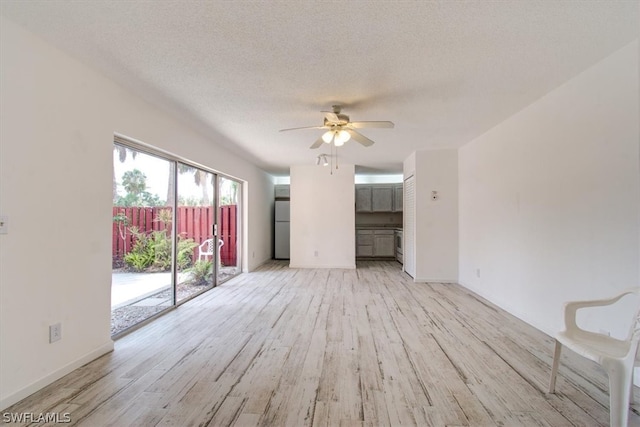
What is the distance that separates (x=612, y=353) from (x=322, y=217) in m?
5.28

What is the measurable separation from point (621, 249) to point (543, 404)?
4.12 ft

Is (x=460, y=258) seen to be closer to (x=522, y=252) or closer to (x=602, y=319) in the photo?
(x=522, y=252)

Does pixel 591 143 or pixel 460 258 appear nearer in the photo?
pixel 591 143

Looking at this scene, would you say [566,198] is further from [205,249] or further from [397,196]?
[397,196]

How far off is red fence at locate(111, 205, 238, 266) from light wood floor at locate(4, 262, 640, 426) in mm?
962

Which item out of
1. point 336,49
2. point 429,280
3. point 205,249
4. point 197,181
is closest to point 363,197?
point 429,280

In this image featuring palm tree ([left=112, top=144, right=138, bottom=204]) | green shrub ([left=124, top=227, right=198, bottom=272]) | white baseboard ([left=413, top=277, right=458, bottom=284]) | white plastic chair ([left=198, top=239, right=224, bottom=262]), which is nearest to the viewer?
palm tree ([left=112, top=144, right=138, bottom=204])

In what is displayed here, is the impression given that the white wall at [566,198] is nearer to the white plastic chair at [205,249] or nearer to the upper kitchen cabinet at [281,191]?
the white plastic chair at [205,249]

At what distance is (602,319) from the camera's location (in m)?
2.16

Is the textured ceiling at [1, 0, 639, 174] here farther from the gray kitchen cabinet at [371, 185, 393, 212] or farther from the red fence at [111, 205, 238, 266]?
the gray kitchen cabinet at [371, 185, 393, 212]

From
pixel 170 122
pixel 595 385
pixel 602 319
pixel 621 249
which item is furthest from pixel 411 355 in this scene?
pixel 170 122

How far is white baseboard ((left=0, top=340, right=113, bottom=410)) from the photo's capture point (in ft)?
5.63

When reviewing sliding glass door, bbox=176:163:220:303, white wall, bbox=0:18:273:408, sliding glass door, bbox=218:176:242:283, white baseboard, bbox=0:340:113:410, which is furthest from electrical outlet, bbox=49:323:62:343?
sliding glass door, bbox=218:176:242:283

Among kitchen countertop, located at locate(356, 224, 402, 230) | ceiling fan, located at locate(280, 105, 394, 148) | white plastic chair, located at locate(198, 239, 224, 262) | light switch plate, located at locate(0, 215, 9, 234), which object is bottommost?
white plastic chair, located at locate(198, 239, 224, 262)
